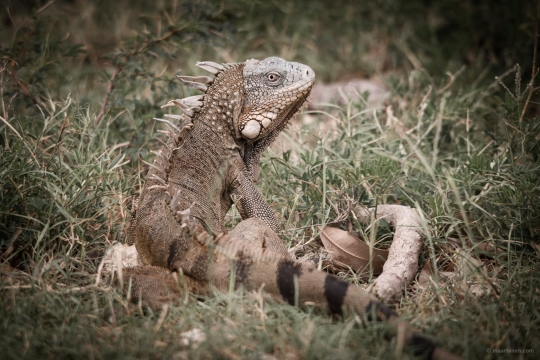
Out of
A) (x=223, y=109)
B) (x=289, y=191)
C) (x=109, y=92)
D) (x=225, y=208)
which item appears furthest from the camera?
(x=109, y=92)

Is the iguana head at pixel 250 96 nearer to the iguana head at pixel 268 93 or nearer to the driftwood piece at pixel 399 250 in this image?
the iguana head at pixel 268 93

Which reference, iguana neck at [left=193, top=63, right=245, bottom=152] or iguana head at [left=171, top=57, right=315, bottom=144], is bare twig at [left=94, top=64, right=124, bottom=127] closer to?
iguana head at [left=171, top=57, right=315, bottom=144]

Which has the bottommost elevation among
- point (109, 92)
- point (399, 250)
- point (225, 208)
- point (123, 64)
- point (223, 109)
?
point (399, 250)

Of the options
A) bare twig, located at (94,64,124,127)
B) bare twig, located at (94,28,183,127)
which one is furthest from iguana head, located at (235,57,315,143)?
bare twig, located at (94,64,124,127)

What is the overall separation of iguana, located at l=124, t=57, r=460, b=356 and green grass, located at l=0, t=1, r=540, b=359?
5.4 inches

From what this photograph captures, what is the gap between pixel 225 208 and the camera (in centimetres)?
408

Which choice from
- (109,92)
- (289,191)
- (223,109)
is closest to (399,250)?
(289,191)

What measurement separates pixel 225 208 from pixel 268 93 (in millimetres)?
918

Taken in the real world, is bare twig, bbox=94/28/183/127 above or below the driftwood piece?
above

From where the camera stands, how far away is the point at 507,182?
13.8 ft

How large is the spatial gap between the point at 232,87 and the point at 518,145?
267 centimetres

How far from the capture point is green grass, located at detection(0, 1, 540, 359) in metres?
2.92

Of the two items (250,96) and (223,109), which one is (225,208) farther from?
(250,96)

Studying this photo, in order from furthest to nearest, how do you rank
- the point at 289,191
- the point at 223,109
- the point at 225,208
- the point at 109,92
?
the point at 109,92
the point at 289,191
the point at 225,208
the point at 223,109
